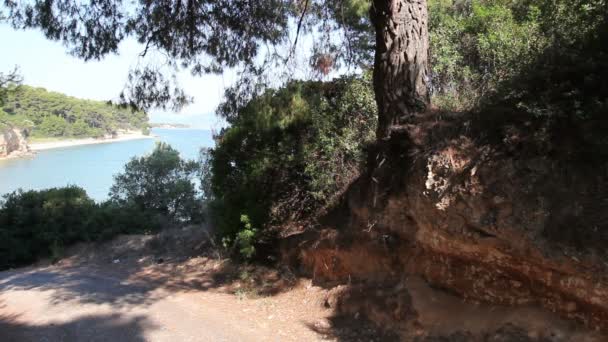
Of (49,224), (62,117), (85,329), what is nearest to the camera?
(85,329)

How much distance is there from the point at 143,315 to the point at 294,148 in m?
3.69

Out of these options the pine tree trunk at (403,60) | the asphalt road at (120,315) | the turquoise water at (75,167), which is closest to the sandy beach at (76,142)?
the turquoise water at (75,167)

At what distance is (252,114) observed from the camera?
348 inches

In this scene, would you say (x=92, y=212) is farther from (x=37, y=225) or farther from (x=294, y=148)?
(x=294, y=148)

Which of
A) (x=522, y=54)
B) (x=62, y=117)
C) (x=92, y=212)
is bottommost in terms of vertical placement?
(x=92, y=212)

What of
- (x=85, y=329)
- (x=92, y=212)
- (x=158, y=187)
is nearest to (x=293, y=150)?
(x=85, y=329)

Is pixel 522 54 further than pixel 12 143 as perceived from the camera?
No

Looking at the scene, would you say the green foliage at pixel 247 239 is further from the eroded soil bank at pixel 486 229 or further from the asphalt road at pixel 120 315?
the eroded soil bank at pixel 486 229

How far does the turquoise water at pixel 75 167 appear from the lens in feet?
78.6

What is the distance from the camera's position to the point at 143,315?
6.58 meters

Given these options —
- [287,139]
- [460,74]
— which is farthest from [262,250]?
[460,74]

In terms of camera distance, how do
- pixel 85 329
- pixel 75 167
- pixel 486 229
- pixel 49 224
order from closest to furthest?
pixel 486 229
pixel 85 329
pixel 49 224
pixel 75 167

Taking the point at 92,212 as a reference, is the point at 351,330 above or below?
above

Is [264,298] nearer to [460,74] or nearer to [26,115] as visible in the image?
[460,74]
